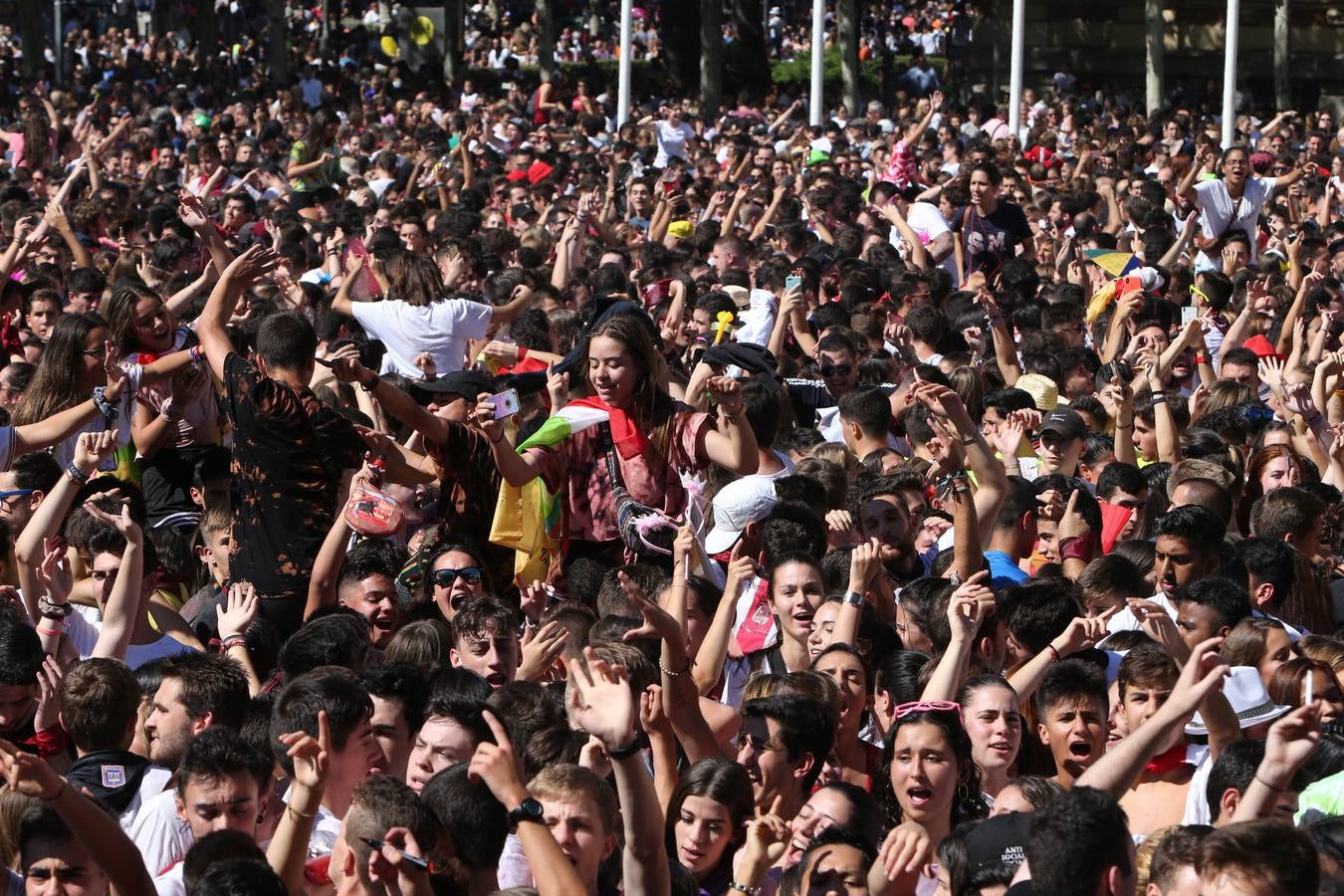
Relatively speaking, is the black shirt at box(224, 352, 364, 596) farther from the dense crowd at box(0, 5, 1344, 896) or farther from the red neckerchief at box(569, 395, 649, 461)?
the red neckerchief at box(569, 395, 649, 461)

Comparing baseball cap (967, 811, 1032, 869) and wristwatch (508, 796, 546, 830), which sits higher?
wristwatch (508, 796, 546, 830)

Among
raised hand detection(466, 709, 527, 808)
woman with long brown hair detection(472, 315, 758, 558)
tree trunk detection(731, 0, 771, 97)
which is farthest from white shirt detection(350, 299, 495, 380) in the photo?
tree trunk detection(731, 0, 771, 97)

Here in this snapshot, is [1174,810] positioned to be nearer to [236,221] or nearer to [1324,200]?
[236,221]

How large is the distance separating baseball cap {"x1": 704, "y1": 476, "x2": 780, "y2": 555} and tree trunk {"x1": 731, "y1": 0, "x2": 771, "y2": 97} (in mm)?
29551

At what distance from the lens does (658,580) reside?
6484mm

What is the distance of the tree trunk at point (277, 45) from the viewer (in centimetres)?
3253

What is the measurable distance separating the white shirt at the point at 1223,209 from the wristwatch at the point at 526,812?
11744mm

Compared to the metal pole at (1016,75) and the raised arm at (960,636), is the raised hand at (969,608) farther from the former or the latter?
the metal pole at (1016,75)

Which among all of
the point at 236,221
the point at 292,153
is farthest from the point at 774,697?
the point at 292,153

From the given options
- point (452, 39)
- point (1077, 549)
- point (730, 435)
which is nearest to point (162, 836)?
point (730, 435)

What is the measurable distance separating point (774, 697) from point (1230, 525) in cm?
373

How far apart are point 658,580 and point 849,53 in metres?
26.5

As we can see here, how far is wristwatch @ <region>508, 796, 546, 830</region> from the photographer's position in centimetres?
438

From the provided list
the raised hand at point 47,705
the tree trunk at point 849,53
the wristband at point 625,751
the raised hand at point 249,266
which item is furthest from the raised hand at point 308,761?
the tree trunk at point 849,53
